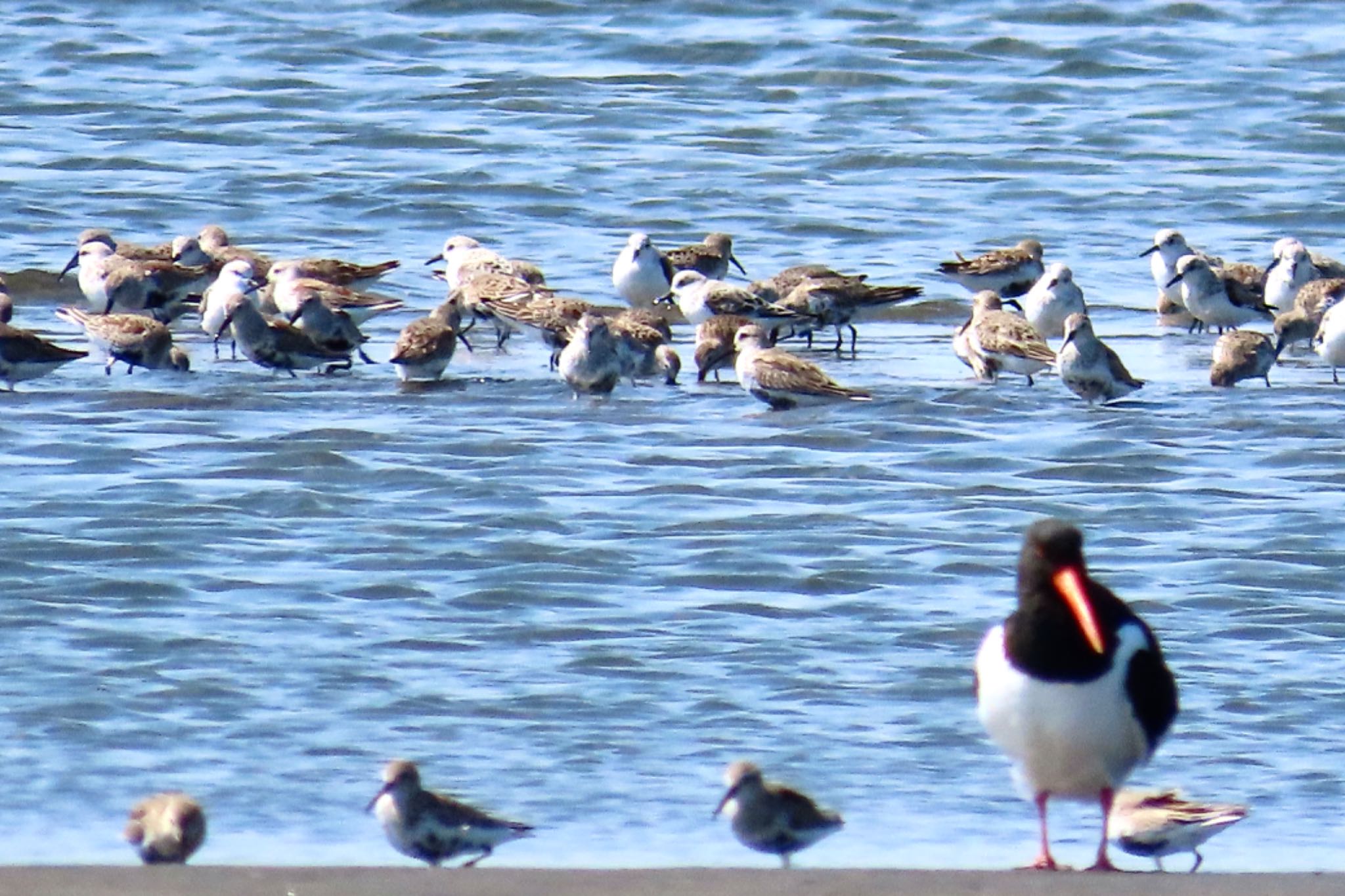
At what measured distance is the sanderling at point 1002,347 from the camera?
1438 cm

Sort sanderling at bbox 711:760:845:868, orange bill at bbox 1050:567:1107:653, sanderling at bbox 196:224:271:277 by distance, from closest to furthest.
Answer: orange bill at bbox 1050:567:1107:653 < sanderling at bbox 711:760:845:868 < sanderling at bbox 196:224:271:277

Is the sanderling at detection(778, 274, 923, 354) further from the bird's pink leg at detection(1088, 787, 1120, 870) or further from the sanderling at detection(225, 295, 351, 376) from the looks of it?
the bird's pink leg at detection(1088, 787, 1120, 870)

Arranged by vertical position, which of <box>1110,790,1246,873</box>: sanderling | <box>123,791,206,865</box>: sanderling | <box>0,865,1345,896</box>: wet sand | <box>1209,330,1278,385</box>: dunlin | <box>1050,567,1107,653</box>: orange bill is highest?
<box>1050,567,1107,653</box>: orange bill

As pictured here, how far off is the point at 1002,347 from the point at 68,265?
5.97 metres

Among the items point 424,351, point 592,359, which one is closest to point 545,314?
point 424,351

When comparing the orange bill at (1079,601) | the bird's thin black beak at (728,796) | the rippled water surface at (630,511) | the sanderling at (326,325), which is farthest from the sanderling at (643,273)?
the orange bill at (1079,601)

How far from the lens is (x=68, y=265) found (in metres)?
16.9

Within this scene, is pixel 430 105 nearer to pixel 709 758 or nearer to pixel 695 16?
pixel 695 16

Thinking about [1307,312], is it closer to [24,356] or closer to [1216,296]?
[1216,296]

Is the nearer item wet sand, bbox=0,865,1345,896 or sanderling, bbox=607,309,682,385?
wet sand, bbox=0,865,1345,896

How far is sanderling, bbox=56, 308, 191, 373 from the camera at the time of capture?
46.9ft

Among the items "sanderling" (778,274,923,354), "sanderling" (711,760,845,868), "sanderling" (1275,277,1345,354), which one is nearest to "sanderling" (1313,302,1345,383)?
"sanderling" (1275,277,1345,354)

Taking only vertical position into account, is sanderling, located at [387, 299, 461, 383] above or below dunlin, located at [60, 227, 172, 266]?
above

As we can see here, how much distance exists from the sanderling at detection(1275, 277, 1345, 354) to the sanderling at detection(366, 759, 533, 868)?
9.03m
